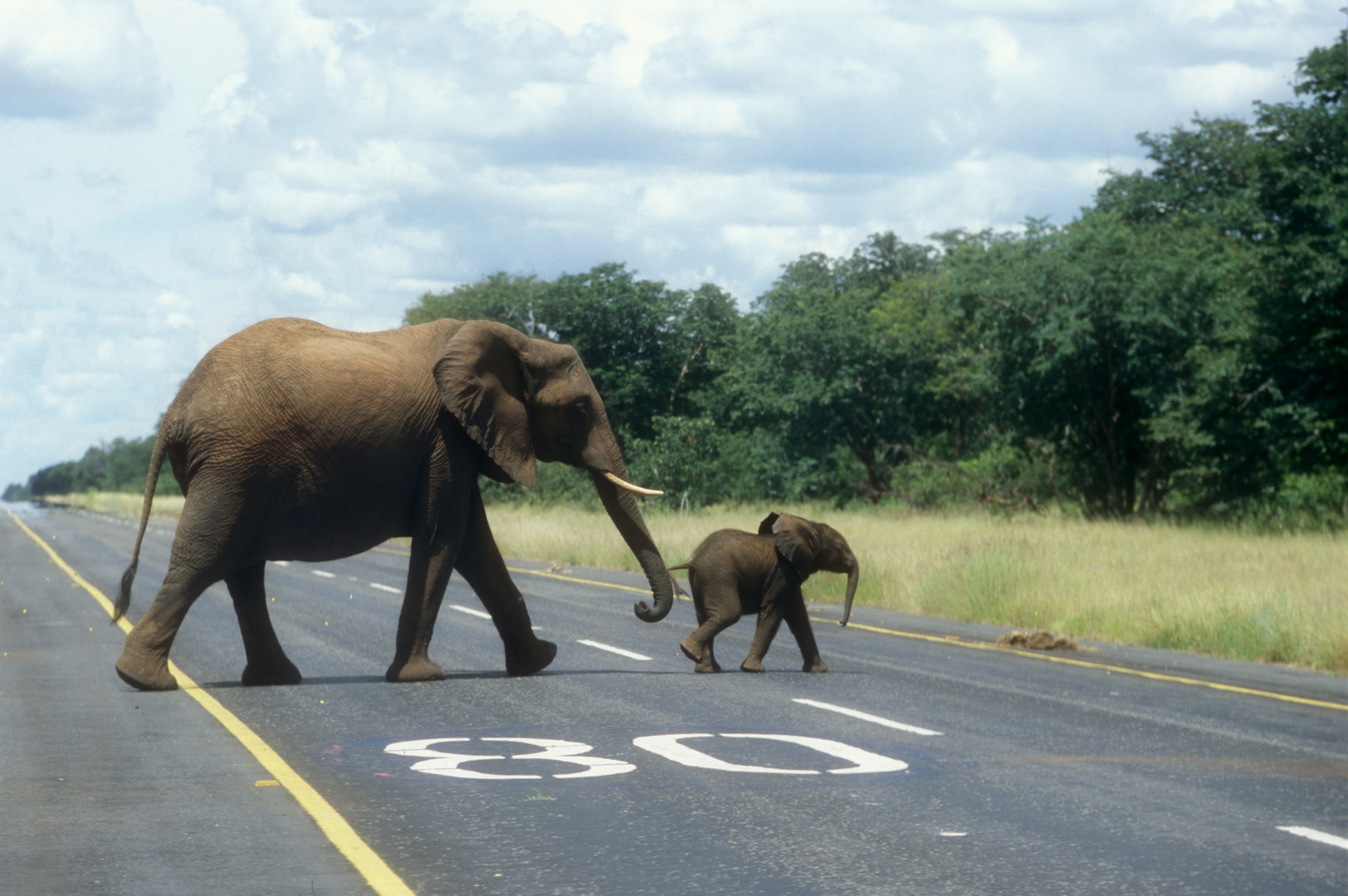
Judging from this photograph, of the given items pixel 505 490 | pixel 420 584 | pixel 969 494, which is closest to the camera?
pixel 420 584

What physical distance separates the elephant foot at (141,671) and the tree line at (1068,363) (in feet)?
82.7

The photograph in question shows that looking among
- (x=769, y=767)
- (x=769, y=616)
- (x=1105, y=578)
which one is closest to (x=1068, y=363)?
(x=1105, y=578)

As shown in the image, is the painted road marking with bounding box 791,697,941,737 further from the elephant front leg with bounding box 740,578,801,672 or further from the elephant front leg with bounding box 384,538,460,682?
the elephant front leg with bounding box 384,538,460,682

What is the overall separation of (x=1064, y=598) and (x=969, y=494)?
2404 centimetres

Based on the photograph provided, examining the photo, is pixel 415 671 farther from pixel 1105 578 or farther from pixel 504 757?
pixel 1105 578

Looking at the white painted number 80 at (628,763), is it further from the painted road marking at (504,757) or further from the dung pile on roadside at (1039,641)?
the dung pile on roadside at (1039,641)

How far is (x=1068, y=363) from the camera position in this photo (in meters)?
36.4

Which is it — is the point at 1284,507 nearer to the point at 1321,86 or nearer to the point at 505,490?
the point at 1321,86

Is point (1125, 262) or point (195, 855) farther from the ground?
point (1125, 262)

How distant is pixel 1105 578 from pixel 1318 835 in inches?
565

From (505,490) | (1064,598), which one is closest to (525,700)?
(1064,598)

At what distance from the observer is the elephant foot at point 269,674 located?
476 inches

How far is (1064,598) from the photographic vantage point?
19.1 meters

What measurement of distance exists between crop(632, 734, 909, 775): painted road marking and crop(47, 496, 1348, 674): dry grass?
24.3 ft
